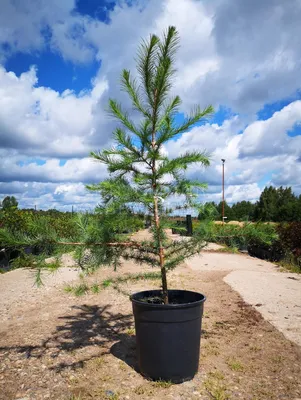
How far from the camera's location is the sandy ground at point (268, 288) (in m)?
4.41

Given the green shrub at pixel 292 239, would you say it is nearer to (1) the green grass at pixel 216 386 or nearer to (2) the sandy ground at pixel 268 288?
(2) the sandy ground at pixel 268 288

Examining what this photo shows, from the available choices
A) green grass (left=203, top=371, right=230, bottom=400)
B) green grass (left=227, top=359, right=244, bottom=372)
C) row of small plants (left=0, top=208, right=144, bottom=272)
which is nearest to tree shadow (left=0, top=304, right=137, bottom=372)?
green grass (left=203, top=371, right=230, bottom=400)

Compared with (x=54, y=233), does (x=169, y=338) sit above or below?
below

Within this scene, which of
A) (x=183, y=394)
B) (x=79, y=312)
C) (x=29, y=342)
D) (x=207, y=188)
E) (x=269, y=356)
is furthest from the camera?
(x=79, y=312)

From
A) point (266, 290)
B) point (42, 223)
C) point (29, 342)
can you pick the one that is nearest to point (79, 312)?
point (29, 342)

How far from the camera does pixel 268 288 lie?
20.3 feet

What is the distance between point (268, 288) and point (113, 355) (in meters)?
3.70

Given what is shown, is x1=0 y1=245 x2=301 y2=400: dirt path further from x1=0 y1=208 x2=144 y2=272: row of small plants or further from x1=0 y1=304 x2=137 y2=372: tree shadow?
x1=0 y1=208 x2=144 y2=272: row of small plants

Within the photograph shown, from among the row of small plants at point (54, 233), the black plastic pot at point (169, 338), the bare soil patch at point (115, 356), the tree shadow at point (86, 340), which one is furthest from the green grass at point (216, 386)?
the row of small plants at point (54, 233)

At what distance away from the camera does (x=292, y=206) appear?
127 ft

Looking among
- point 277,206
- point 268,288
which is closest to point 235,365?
point 268,288

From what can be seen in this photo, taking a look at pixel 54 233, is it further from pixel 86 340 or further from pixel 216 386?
pixel 216 386

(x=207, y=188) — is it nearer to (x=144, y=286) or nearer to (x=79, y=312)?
(x=79, y=312)

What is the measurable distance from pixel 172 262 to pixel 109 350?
1.23 meters
